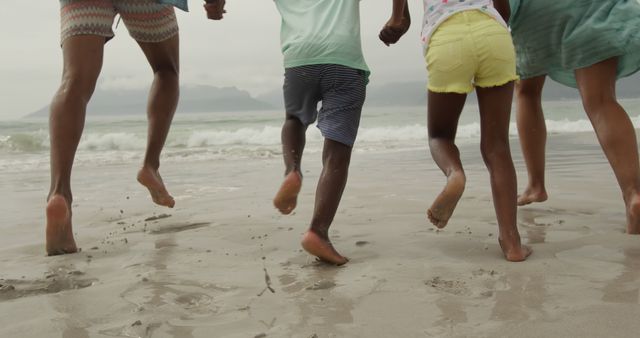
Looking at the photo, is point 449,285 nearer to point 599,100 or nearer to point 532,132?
point 599,100

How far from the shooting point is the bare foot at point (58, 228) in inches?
98.7

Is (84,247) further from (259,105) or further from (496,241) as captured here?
(259,105)

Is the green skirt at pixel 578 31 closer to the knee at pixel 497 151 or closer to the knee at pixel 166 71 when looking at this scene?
the knee at pixel 497 151

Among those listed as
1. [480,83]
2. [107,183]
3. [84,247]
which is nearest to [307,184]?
[107,183]

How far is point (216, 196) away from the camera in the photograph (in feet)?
14.9

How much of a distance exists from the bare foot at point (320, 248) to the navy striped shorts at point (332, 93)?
1.44 feet

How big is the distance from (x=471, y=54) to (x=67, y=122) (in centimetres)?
→ 184

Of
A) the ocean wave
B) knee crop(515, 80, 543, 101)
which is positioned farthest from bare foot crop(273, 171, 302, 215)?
the ocean wave

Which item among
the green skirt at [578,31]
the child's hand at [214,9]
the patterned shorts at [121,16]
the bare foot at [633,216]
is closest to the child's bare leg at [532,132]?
the green skirt at [578,31]

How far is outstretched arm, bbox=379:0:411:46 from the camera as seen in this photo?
260 centimetres

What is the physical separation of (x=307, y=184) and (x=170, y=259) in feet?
8.89

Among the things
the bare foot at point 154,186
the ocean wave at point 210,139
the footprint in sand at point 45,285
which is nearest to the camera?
the footprint in sand at point 45,285

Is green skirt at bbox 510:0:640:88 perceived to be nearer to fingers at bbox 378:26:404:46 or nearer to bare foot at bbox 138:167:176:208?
fingers at bbox 378:26:404:46

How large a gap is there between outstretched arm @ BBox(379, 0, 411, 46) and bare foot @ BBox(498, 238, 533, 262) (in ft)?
3.51
